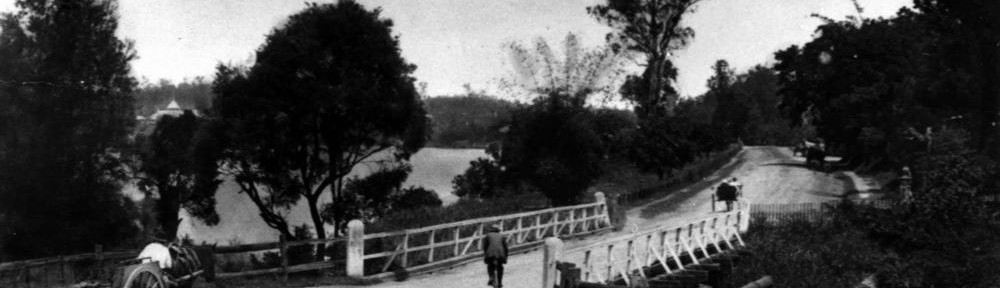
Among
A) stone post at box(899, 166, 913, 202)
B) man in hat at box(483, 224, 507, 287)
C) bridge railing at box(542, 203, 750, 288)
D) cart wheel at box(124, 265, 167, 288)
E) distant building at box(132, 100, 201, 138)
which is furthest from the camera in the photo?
A: distant building at box(132, 100, 201, 138)

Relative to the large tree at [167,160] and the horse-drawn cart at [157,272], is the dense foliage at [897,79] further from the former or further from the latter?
the large tree at [167,160]

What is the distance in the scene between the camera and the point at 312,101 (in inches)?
924

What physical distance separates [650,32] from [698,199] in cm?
1338

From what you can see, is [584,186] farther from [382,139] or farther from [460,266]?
[460,266]

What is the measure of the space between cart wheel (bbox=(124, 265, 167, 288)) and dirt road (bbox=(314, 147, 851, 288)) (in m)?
6.20

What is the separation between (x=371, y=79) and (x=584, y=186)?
899 centimetres

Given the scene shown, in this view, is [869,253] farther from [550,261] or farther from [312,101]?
[312,101]

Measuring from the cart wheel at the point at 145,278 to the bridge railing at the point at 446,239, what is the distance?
19.0 ft

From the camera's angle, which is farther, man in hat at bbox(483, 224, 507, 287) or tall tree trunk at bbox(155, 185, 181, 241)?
tall tree trunk at bbox(155, 185, 181, 241)

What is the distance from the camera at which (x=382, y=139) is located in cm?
2577

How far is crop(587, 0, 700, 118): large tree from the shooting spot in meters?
50.2

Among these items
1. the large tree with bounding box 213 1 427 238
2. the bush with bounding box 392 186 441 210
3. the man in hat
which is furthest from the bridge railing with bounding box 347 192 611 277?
the large tree with bounding box 213 1 427 238

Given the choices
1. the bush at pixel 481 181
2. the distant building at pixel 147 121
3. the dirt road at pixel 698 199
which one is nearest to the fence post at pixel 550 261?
the dirt road at pixel 698 199

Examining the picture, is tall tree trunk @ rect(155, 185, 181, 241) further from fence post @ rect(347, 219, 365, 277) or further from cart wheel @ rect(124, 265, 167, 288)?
cart wheel @ rect(124, 265, 167, 288)
